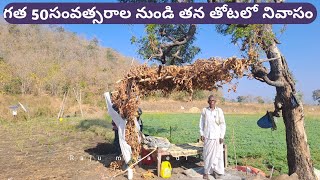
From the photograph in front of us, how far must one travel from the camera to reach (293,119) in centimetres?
855

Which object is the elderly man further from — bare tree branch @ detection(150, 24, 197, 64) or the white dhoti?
bare tree branch @ detection(150, 24, 197, 64)

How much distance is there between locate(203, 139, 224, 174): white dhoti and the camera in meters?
7.38

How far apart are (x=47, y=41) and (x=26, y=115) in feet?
147

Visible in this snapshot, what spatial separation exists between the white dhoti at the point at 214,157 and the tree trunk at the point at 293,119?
2240 millimetres

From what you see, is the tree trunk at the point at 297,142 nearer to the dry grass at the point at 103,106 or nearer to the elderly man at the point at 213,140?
the elderly man at the point at 213,140

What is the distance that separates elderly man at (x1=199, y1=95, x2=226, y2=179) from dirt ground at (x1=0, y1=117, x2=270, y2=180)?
1.88ft

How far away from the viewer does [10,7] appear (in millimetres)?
9398

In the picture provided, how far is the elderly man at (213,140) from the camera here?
7.40m

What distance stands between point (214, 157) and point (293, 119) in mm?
2470

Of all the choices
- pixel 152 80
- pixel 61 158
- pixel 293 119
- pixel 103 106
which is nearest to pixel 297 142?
pixel 293 119

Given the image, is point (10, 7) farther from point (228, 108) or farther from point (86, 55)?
point (86, 55)

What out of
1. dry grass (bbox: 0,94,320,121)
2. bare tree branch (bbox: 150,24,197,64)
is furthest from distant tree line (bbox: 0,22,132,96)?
bare tree branch (bbox: 150,24,197,64)

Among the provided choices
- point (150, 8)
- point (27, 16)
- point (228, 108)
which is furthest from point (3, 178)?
point (228, 108)

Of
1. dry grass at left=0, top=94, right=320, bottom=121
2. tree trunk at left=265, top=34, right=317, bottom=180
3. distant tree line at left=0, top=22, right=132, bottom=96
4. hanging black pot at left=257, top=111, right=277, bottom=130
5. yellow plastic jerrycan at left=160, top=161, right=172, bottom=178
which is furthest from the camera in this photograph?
distant tree line at left=0, top=22, right=132, bottom=96
